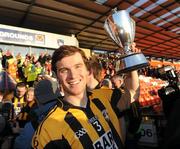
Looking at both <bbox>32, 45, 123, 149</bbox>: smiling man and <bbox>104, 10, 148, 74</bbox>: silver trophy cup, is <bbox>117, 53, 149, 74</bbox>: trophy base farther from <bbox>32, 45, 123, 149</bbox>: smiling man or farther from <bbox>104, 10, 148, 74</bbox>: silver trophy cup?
<bbox>32, 45, 123, 149</bbox>: smiling man

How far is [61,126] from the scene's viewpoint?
1.47 m

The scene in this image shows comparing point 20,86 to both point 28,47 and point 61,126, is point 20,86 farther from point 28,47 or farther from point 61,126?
point 28,47

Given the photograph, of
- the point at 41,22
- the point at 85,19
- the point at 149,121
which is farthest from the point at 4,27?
the point at 149,121

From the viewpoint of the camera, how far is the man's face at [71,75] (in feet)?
5.16

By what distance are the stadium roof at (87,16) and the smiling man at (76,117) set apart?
29.0 ft

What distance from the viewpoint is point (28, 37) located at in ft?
37.0

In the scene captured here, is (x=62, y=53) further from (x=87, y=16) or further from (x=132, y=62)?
(x=87, y=16)

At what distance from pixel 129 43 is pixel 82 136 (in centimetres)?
77

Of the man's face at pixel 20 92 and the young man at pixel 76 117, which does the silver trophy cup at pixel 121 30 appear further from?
the man's face at pixel 20 92

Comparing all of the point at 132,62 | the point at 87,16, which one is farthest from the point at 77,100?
the point at 87,16

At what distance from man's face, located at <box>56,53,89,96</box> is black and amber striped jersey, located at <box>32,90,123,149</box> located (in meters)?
0.09

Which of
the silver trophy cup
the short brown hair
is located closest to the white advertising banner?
the silver trophy cup

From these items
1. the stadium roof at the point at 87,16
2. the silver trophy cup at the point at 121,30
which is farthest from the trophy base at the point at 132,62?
the stadium roof at the point at 87,16

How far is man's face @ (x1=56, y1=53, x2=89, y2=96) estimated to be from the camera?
1574 millimetres
